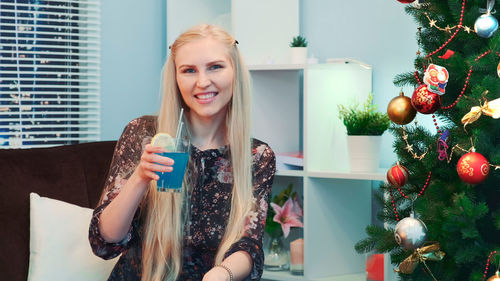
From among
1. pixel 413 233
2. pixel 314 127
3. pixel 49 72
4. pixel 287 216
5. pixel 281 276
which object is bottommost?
pixel 281 276

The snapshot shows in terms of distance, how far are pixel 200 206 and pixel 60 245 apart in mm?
539

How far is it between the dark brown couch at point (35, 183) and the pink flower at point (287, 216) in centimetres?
77

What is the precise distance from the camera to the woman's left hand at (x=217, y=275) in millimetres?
1737

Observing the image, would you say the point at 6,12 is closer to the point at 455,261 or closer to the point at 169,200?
the point at 169,200

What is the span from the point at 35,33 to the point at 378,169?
64.6 inches

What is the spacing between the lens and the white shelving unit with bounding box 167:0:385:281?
9.56 ft

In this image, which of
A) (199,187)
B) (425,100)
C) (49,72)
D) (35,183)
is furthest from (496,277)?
(49,72)

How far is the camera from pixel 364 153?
112 inches

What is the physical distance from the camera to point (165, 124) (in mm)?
2027

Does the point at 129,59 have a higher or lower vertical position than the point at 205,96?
higher

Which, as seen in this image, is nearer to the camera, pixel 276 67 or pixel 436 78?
pixel 436 78

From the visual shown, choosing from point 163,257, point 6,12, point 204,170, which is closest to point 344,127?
point 204,170

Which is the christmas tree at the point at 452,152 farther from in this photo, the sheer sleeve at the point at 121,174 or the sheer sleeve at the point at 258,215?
the sheer sleeve at the point at 121,174

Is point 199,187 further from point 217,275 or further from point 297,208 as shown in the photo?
point 297,208
